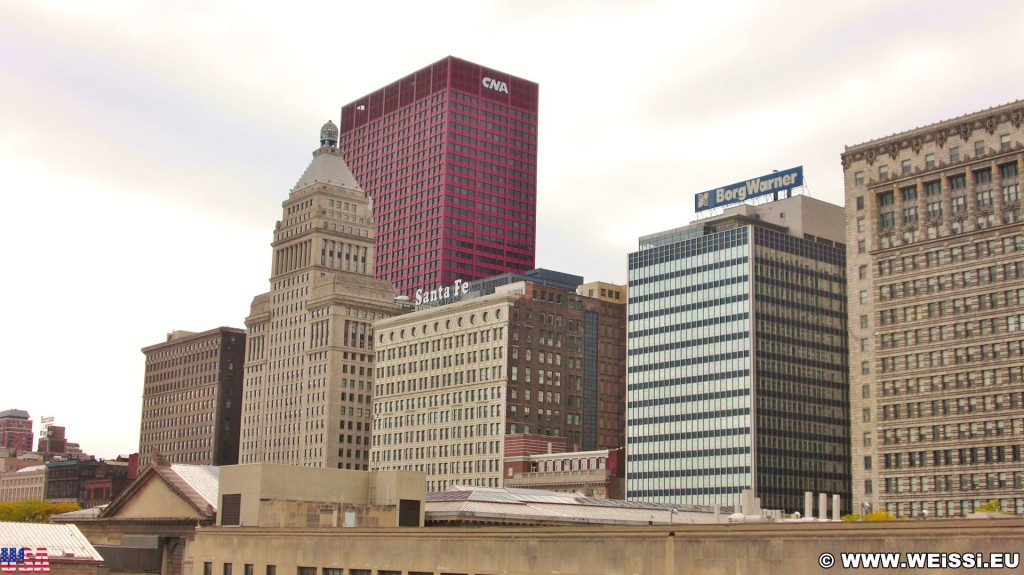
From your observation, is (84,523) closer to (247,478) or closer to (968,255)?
(247,478)

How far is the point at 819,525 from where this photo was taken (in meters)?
58.0

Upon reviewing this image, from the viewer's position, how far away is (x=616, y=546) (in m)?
67.0

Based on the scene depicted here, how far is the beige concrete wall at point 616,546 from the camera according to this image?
54844mm

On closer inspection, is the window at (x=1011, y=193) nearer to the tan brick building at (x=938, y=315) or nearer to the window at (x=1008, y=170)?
the tan brick building at (x=938, y=315)

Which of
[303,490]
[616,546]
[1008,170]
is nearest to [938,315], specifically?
[1008,170]

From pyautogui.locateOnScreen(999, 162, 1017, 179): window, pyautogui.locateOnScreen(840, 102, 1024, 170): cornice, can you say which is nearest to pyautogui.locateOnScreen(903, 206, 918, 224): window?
pyautogui.locateOnScreen(840, 102, 1024, 170): cornice

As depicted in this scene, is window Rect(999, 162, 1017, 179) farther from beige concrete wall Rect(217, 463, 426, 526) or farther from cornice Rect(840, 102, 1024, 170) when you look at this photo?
beige concrete wall Rect(217, 463, 426, 526)

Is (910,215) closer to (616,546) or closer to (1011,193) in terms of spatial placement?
(1011,193)

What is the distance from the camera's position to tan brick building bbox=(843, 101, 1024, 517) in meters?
173

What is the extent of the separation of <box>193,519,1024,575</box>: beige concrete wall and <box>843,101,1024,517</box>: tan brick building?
112663 millimetres

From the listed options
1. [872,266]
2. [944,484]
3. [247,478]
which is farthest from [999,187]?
[247,478]

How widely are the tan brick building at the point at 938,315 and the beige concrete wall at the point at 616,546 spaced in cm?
11266

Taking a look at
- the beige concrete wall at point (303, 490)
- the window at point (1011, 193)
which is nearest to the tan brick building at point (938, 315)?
the window at point (1011, 193)

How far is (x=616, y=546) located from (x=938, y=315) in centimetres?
12760
